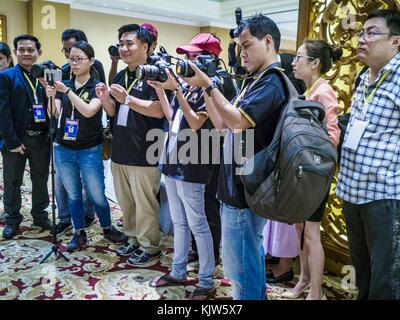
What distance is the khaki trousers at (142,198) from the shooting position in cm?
246

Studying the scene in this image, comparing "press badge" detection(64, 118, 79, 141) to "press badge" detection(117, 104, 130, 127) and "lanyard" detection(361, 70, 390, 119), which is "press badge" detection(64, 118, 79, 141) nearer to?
"press badge" detection(117, 104, 130, 127)

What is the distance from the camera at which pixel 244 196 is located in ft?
4.74

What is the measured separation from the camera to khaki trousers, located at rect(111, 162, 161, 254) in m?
2.46

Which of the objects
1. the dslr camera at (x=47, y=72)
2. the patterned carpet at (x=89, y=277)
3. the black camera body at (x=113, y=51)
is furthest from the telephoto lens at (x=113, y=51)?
the patterned carpet at (x=89, y=277)

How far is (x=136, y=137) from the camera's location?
240 cm

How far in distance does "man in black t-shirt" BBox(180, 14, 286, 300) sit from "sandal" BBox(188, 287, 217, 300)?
1.79 ft

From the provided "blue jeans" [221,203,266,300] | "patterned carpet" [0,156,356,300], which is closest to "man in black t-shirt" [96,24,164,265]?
"patterned carpet" [0,156,356,300]

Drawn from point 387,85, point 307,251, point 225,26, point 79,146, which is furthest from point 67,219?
point 225,26

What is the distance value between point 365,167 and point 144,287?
4.61 feet

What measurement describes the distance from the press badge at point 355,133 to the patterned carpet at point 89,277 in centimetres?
104

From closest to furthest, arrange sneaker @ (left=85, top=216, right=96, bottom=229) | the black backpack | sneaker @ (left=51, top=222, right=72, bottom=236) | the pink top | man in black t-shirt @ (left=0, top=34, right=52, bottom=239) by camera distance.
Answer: the black backpack, the pink top, man in black t-shirt @ (left=0, top=34, right=52, bottom=239), sneaker @ (left=51, top=222, right=72, bottom=236), sneaker @ (left=85, top=216, right=96, bottom=229)

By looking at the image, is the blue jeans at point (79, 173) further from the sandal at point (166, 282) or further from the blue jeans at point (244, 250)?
the blue jeans at point (244, 250)

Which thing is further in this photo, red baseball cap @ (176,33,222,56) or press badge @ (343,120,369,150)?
red baseball cap @ (176,33,222,56)

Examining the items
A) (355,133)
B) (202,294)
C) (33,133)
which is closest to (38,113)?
(33,133)
